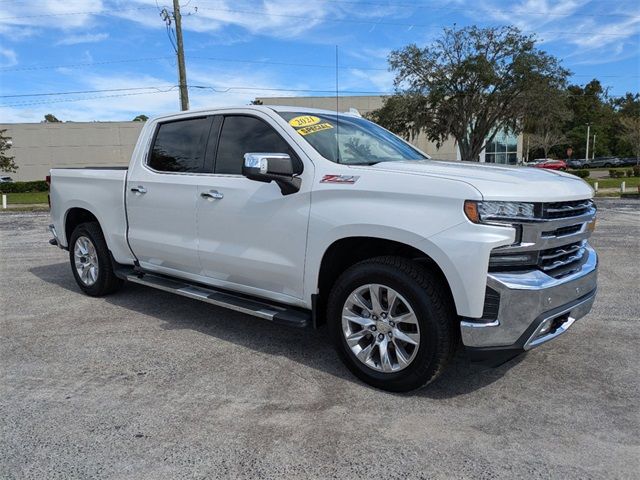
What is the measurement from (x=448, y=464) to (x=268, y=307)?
193 cm

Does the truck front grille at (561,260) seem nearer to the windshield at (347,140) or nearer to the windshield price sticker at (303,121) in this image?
the windshield at (347,140)

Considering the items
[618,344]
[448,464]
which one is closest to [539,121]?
[618,344]

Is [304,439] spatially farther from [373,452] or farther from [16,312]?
[16,312]

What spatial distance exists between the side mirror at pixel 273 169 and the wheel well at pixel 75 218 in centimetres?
318

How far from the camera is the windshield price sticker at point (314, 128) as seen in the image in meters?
4.05

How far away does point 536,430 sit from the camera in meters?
3.04

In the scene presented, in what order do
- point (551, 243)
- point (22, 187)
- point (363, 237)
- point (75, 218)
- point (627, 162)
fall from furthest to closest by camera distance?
point (627, 162) < point (22, 187) < point (75, 218) < point (363, 237) < point (551, 243)

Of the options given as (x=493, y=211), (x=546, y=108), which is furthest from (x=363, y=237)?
(x=546, y=108)

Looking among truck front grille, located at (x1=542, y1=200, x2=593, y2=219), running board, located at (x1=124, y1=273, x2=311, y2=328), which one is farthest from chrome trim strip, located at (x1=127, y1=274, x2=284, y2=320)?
truck front grille, located at (x1=542, y1=200, x2=593, y2=219)

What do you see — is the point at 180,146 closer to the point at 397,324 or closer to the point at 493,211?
the point at 397,324

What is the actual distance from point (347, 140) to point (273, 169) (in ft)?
2.72

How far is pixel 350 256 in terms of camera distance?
389 centimetres

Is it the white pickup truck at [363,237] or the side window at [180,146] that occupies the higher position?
the side window at [180,146]

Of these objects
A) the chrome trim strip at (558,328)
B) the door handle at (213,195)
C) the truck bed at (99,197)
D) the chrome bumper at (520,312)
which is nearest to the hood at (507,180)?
the chrome bumper at (520,312)
